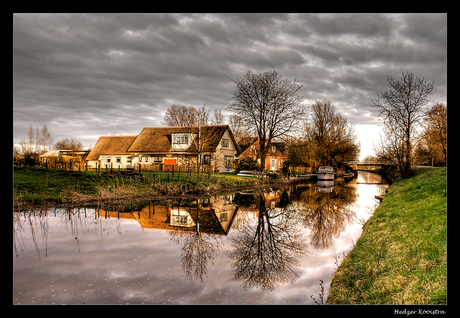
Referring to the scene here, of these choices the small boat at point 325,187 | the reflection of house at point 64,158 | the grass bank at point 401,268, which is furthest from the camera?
the reflection of house at point 64,158

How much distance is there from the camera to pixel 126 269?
6.16 metres

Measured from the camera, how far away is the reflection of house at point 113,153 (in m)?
46.0

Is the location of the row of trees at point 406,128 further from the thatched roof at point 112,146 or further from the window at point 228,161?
the thatched roof at point 112,146

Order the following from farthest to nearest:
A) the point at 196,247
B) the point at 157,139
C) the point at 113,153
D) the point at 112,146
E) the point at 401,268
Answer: the point at 112,146
the point at 113,153
the point at 157,139
the point at 196,247
the point at 401,268

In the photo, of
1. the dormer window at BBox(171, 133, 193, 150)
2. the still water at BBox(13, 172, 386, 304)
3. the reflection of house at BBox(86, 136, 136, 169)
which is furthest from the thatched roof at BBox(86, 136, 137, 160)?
the still water at BBox(13, 172, 386, 304)

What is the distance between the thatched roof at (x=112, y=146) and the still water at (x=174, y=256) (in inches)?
1427

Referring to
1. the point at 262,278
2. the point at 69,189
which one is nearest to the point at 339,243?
the point at 262,278

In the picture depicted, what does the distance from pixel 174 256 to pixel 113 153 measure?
44.1 meters

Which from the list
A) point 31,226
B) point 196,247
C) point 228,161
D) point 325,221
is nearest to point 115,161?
point 228,161

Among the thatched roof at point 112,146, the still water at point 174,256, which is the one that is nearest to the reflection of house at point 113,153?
the thatched roof at point 112,146

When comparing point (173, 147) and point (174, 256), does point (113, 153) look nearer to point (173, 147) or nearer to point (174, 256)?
point (173, 147)

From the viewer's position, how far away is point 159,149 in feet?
137

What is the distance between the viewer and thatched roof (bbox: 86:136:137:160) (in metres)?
47.1
